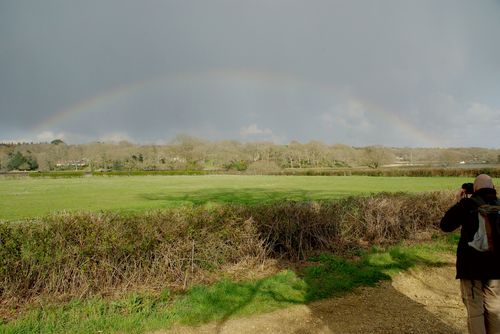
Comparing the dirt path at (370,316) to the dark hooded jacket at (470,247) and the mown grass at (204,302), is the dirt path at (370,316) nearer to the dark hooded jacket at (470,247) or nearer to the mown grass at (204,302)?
the mown grass at (204,302)

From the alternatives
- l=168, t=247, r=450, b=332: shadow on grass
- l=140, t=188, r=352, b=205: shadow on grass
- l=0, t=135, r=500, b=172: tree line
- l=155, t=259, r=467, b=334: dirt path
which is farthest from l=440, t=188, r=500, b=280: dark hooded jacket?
l=0, t=135, r=500, b=172: tree line

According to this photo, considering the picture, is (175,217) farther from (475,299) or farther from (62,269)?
(475,299)

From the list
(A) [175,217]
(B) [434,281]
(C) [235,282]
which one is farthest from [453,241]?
(A) [175,217]

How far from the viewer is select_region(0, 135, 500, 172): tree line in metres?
144

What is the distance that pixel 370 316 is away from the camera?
6.30 meters

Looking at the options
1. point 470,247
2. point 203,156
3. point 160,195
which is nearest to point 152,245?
point 470,247

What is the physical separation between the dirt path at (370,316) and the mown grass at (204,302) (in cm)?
28

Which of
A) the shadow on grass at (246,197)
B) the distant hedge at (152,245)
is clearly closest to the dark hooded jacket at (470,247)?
the distant hedge at (152,245)

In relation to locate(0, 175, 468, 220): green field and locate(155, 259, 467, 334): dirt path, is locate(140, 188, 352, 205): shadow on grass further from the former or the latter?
locate(155, 259, 467, 334): dirt path

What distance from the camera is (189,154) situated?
16400 cm

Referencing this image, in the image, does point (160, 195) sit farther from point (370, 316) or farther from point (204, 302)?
point (370, 316)

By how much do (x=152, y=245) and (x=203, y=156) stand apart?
159 meters

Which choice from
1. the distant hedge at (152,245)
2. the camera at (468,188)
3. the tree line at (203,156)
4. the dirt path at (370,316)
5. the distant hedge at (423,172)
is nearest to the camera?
the camera at (468,188)

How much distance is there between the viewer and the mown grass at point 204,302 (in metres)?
5.84
